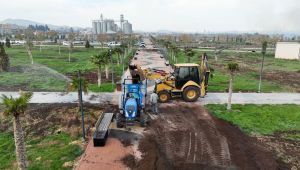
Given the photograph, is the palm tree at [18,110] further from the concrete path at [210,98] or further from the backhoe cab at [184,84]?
the backhoe cab at [184,84]

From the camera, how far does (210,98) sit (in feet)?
65.4

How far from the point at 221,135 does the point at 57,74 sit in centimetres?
2137

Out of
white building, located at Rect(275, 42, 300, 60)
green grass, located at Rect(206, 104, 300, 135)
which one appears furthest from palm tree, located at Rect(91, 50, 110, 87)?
white building, located at Rect(275, 42, 300, 60)

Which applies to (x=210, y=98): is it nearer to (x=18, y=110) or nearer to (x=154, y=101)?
(x=154, y=101)

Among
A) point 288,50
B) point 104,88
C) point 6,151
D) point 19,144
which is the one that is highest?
point 288,50

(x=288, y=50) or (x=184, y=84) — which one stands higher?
(x=288, y=50)

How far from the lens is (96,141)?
1177cm

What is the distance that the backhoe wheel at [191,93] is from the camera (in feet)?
60.0

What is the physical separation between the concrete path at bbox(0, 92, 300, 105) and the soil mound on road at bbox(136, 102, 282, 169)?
14.2 feet

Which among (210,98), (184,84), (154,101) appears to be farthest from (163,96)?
(210,98)

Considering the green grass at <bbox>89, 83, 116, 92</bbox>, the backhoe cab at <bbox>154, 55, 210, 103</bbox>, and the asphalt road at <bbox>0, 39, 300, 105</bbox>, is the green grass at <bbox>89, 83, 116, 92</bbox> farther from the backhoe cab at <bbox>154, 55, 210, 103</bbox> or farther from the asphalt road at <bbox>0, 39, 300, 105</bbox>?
the backhoe cab at <bbox>154, 55, 210, 103</bbox>

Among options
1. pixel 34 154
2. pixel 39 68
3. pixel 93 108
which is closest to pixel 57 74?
pixel 39 68

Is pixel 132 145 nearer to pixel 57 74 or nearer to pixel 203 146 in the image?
pixel 203 146

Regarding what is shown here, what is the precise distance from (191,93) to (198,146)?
6779 millimetres
